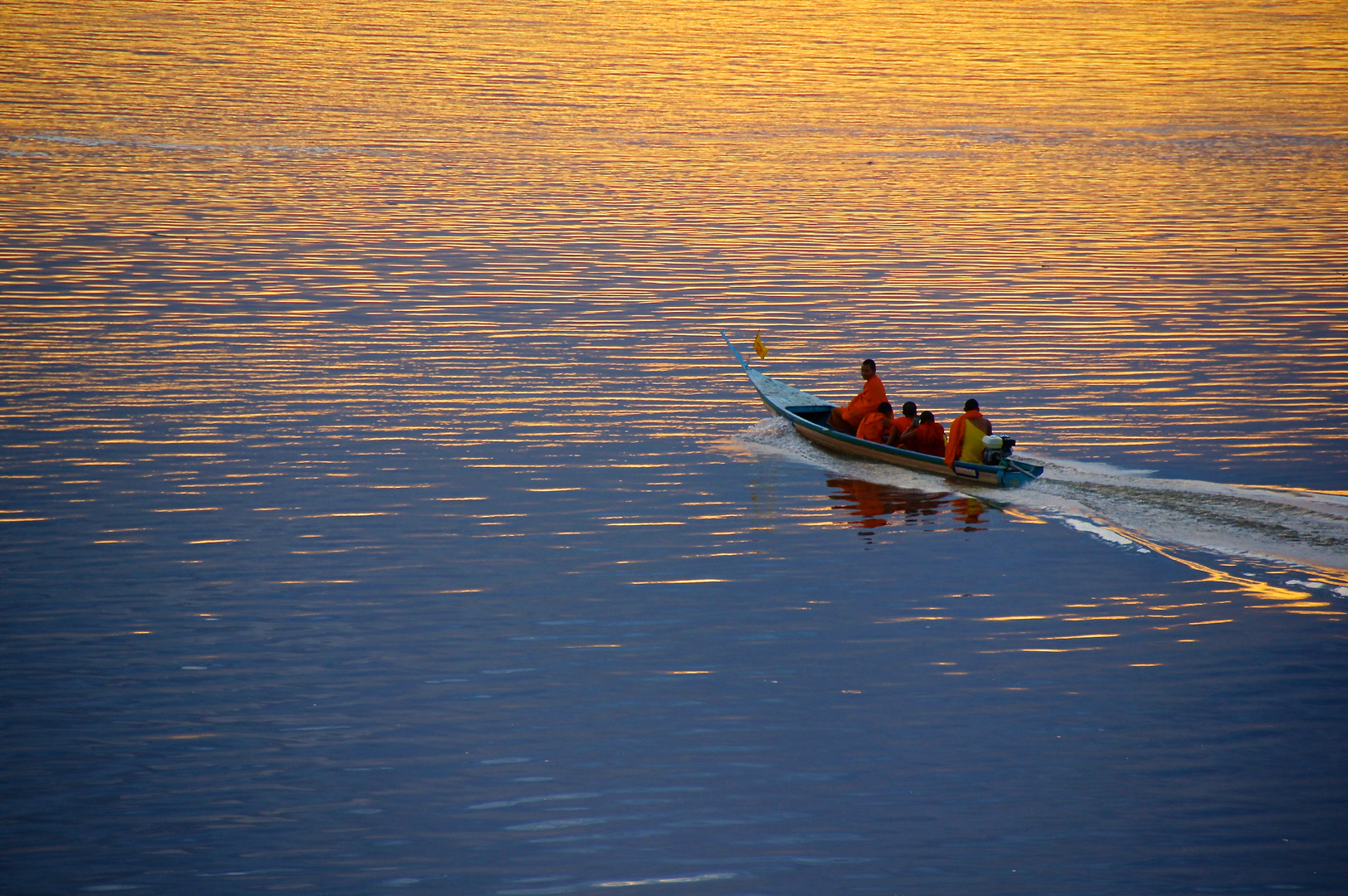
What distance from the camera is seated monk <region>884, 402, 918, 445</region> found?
1934 centimetres

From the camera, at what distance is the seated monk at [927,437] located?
19.1 metres

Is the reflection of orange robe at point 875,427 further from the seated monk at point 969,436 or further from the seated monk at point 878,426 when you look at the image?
the seated monk at point 969,436

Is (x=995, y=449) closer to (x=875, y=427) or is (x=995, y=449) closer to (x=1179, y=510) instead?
(x=875, y=427)

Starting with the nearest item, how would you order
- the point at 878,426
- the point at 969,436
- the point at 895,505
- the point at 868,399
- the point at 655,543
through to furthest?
the point at 655,543 → the point at 969,436 → the point at 895,505 → the point at 878,426 → the point at 868,399

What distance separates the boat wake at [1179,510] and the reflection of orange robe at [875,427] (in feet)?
1.41

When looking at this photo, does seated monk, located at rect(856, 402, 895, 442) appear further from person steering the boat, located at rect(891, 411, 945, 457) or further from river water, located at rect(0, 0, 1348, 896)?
river water, located at rect(0, 0, 1348, 896)

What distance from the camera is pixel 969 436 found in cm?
1822

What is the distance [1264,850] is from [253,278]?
86.0 feet

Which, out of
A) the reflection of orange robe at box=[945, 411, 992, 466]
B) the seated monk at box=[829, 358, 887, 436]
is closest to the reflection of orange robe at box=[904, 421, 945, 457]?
the reflection of orange robe at box=[945, 411, 992, 466]

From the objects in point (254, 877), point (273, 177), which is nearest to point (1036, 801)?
point (254, 877)

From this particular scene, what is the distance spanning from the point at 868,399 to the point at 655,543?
14.6ft

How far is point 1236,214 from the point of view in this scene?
4178 cm

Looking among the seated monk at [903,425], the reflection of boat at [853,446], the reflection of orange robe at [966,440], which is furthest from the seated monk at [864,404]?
the reflection of orange robe at [966,440]

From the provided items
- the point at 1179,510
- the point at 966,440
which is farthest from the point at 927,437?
the point at 1179,510
